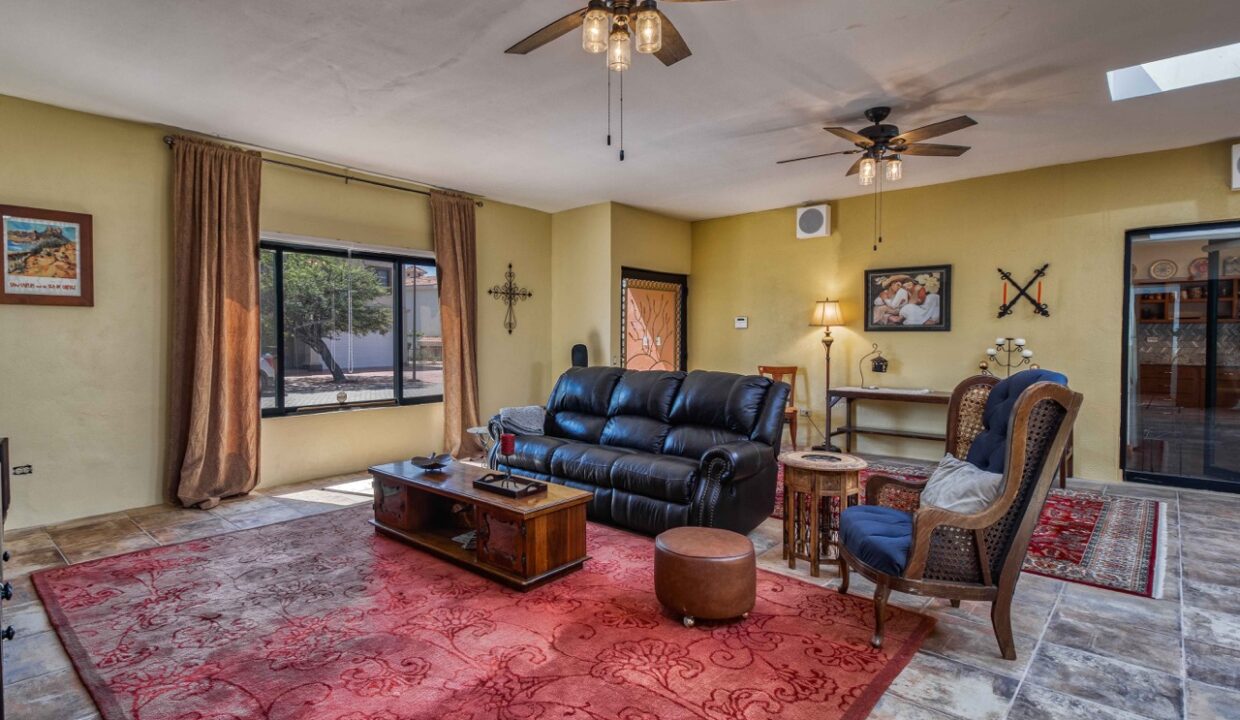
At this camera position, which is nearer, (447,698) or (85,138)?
(447,698)

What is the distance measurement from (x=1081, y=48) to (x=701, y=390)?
278 cm

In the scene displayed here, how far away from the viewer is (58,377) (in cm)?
401

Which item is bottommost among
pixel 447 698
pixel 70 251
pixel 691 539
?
pixel 447 698

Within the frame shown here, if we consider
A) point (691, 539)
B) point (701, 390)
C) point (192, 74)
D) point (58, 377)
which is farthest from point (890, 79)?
point (58, 377)

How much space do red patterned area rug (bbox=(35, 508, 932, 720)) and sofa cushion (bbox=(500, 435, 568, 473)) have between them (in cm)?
111

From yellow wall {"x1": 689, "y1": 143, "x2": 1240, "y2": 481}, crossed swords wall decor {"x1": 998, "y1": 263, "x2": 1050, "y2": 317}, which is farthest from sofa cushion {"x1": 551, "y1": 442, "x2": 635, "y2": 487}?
crossed swords wall decor {"x1": 998, "y1": 263, "x2": 1050, "y2": 317}

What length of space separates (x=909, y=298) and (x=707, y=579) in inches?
187

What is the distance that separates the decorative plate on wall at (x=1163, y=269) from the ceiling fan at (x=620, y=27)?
4.97 metres

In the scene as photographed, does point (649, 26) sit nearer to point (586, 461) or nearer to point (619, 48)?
point (619, 48)

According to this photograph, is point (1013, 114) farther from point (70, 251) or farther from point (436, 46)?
point (70, 251)

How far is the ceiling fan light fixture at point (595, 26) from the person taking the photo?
2232 mm

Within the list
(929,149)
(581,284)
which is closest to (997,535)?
(929,149)

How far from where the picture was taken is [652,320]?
7.36 meters

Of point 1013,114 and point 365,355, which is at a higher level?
point 1013,114
